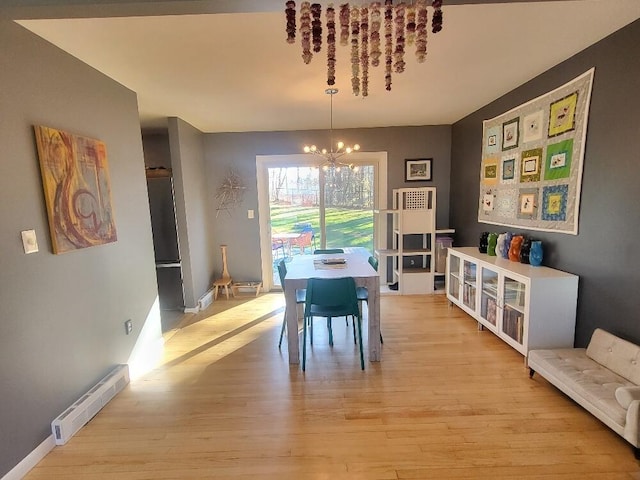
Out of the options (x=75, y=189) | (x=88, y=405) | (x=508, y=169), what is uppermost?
(x=508, y=169)

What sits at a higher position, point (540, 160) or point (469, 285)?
point (540, 160)

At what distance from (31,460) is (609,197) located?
3.96 m

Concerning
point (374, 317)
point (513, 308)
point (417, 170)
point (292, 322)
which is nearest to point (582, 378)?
point (513, 308)

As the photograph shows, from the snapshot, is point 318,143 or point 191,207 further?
point 318,143

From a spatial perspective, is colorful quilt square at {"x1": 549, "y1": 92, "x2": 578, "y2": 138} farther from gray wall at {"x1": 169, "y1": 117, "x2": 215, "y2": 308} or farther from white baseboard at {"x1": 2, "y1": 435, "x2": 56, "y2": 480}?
white baseboard at {"x1": 2, "y1": 435, "x2": 56, "y2": 480}

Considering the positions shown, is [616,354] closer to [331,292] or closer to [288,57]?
[331,292]

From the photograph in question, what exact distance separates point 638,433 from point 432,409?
101 cm

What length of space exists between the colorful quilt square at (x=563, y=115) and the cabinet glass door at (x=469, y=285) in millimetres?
1449

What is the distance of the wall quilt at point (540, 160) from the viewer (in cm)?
238

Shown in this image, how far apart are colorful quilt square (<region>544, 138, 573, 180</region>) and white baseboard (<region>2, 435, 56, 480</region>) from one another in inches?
159

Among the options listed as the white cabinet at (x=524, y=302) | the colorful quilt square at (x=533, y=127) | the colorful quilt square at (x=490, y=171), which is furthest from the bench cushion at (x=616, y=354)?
the colorful quilt square at (x=490, y=171)

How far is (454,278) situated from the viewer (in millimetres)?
3814

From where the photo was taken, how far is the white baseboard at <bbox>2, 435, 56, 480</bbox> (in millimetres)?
1572

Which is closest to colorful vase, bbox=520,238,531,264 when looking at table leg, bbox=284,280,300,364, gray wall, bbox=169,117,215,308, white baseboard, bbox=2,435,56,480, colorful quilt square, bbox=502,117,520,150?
colorful quilt square, bbox=502,117,520,150
